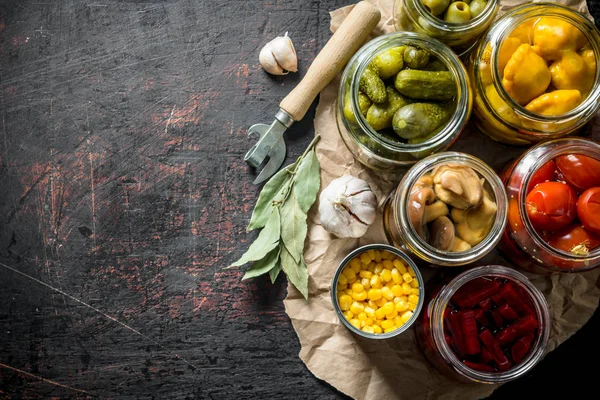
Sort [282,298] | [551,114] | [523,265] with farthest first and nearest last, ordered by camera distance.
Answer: [282,298] → [523,265] → [551,114]

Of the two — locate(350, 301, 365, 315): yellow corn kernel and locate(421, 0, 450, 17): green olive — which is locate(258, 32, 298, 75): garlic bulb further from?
locate(350, 301, 365, 315): yellow corn kernel

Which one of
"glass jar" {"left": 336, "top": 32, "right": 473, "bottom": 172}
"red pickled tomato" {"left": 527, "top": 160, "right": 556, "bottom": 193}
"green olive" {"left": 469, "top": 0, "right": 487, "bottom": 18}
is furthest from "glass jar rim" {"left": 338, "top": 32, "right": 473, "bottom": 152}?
"red pickled tomato" {"left": 527, "top": 160, "right": 556, "bottom": 193}

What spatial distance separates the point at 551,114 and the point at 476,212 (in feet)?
0.92

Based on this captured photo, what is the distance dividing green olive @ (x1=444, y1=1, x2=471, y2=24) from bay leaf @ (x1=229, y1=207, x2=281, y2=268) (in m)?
0.68

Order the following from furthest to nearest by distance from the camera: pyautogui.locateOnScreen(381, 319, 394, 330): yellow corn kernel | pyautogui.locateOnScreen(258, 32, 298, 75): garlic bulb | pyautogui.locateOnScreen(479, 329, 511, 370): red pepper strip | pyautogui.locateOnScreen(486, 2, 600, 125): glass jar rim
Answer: pyautogui.locateOnScreen(258, 32, 298, 75): garlic bulb, pyautogui.locateOnScreen(381, 319, 394, 330): yellow corn kernel, pyautogui.locateOnScreen(479, 329, 511, 370): red pepper strip, pyautogui.locateOnScreen(486, 2, 600, 125): glass jar rim

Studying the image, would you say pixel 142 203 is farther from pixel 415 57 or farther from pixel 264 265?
pixel 415 57

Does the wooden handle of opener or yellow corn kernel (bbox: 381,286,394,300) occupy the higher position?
the wooden handle of opener

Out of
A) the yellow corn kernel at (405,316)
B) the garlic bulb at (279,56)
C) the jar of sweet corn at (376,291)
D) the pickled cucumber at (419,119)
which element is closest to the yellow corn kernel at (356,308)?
the jar of sweet corn at (376,291)

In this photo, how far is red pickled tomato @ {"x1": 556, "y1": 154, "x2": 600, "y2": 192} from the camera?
1.21 metres

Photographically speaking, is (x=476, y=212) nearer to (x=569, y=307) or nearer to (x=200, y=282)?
(x=569, y=307)

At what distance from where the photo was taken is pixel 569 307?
1432 mm

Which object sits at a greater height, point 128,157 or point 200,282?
point 128,157

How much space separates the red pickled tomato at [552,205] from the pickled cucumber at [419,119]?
0.28 metres

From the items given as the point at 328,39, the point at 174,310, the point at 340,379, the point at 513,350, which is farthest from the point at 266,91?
the point at 513,350
